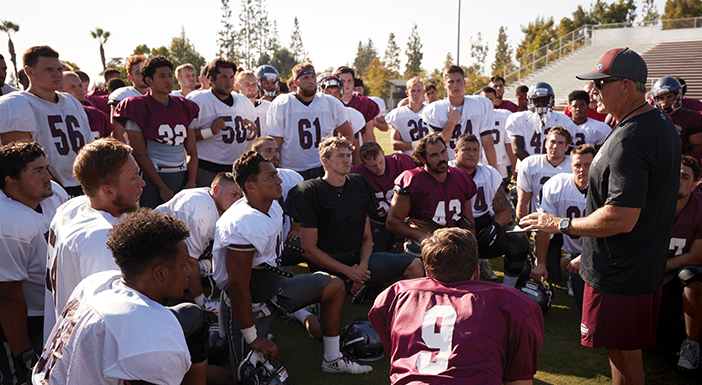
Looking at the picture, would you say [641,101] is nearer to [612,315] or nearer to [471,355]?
[612,315]

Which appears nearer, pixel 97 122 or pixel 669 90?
pixel 97 122

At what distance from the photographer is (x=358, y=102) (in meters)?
8.00

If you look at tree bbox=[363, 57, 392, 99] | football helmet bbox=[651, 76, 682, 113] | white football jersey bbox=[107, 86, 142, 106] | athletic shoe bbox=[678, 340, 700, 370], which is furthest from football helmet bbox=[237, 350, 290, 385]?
tree bbox=[363, 57, 392, 99]

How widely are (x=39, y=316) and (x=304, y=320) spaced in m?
2.12

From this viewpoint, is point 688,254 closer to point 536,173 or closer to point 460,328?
point 536,173

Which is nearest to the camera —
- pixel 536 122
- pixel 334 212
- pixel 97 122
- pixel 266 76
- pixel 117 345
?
pixel 117 345

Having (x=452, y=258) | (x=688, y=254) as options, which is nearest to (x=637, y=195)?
(x=452, y=258)

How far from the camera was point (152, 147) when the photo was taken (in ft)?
17.2

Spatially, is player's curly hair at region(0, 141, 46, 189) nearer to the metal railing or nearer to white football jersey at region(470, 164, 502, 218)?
white football jersey at region(470, 164, 502, 218)

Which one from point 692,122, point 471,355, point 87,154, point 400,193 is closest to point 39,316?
point 87,154

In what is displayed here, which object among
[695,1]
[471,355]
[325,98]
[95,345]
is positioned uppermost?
[695,1]

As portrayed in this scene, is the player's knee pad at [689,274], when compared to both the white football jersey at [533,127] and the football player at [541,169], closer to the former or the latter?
the football player at [541,169]

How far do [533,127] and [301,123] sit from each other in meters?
3.81

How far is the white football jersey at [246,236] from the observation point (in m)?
3.32
